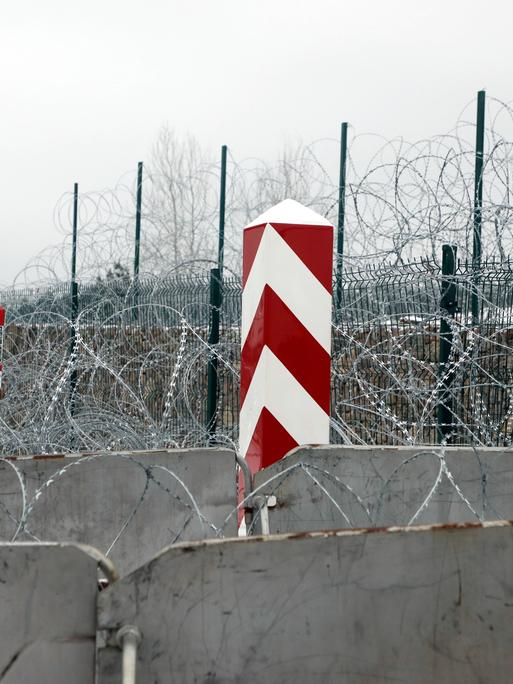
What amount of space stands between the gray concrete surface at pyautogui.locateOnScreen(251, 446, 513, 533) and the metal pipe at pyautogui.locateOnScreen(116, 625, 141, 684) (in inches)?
46.9

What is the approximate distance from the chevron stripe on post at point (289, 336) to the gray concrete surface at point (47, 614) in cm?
168

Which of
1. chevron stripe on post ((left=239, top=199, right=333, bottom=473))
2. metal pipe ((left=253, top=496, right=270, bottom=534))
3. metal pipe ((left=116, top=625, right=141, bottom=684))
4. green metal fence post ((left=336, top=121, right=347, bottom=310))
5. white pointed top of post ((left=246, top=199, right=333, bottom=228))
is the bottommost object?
metal pipe ((left=116, top=625, right=141, bottom=684))

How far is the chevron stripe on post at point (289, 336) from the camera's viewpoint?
3.41m

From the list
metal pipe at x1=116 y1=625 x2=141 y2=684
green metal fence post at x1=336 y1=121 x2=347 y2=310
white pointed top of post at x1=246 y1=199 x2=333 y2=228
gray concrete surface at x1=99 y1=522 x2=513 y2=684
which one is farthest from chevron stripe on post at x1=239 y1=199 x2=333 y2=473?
green metal fence post at x1=336 y1=121 x2=347 y2=310

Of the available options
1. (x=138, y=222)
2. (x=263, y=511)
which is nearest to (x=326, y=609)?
(x=263, y=511)

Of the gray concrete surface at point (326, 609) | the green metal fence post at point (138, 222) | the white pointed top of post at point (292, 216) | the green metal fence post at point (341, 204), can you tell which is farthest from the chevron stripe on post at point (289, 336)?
the green metal fence post at point (138, 222)

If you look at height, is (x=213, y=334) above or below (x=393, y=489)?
above

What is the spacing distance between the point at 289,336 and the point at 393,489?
0.75 meters

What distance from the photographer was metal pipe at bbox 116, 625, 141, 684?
1.67 metres

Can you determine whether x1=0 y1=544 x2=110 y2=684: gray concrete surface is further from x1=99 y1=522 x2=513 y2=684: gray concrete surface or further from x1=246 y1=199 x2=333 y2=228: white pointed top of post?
x1=246 y1=199 x2=333 y2=228: white pointed top of post

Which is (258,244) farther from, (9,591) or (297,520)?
(9,591)

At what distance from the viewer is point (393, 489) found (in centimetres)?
290

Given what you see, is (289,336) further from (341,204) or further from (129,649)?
(341,204)

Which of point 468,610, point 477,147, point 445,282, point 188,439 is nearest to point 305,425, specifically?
point 468,610
